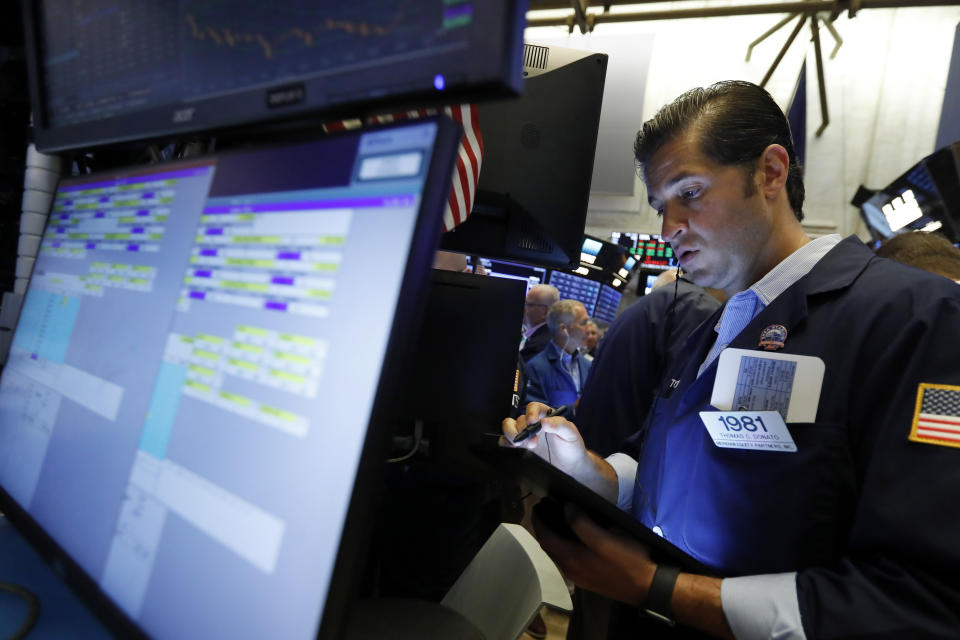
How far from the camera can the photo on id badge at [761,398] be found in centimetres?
81

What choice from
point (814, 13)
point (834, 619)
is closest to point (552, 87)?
point (834, 619)

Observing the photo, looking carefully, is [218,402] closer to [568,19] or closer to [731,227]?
[731,227]

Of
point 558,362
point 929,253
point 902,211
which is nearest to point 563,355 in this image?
point 558,362

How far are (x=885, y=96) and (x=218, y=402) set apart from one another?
745cm

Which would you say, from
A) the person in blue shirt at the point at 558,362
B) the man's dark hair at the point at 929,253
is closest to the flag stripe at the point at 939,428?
the man's dark hair at the point at 929,253

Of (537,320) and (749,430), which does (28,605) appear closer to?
(749,430)

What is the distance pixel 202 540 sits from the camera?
1.19 ft

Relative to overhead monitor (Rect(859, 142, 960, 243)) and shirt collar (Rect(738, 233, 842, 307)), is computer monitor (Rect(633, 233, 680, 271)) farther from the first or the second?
shirt collar (Rect(738, 233, 842, 307))

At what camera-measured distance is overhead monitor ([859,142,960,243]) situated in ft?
11.9

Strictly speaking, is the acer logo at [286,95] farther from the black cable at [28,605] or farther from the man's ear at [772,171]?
the man's ear at [772,171]

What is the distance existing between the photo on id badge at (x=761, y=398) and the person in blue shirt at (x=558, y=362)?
2.50 metres

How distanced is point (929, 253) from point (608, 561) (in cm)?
168

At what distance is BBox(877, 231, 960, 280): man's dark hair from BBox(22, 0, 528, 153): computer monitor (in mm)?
1765

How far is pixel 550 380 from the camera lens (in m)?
3.47
